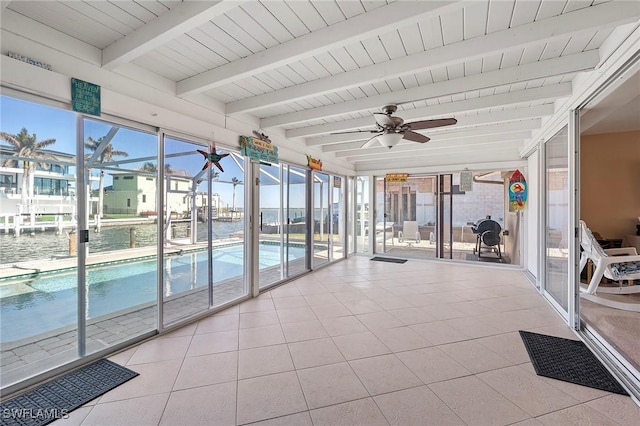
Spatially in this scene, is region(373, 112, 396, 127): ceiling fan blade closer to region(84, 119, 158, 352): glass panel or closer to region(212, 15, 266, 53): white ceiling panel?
region(212, 15, 266, 53): white ceiling panel

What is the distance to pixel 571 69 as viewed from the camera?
240 cm

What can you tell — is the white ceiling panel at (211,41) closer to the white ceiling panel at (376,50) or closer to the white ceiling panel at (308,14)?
the white ceiling panel at (308,14)

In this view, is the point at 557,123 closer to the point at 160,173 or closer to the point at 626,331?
the point at 626,331

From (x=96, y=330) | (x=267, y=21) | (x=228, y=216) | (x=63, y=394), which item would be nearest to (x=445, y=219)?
(x=228, y=216)

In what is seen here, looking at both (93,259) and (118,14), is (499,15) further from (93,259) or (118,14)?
(93,259)

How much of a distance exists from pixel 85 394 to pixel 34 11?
2.67 meters

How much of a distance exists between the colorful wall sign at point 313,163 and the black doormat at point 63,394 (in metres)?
4.10

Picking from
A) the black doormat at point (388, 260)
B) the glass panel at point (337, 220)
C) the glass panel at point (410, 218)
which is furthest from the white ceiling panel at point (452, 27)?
the black doormat at point (388, 260)

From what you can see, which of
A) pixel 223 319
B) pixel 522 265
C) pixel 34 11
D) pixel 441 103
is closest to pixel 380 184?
pixel 522 265

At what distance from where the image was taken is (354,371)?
2.25 metres

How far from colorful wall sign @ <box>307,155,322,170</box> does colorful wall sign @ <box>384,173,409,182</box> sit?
2.23 m

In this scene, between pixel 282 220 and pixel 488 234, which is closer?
pixel 282 220

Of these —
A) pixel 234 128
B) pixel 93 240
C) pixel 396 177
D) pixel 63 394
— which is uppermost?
pixel 234 128

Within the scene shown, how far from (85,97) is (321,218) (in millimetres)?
4499
